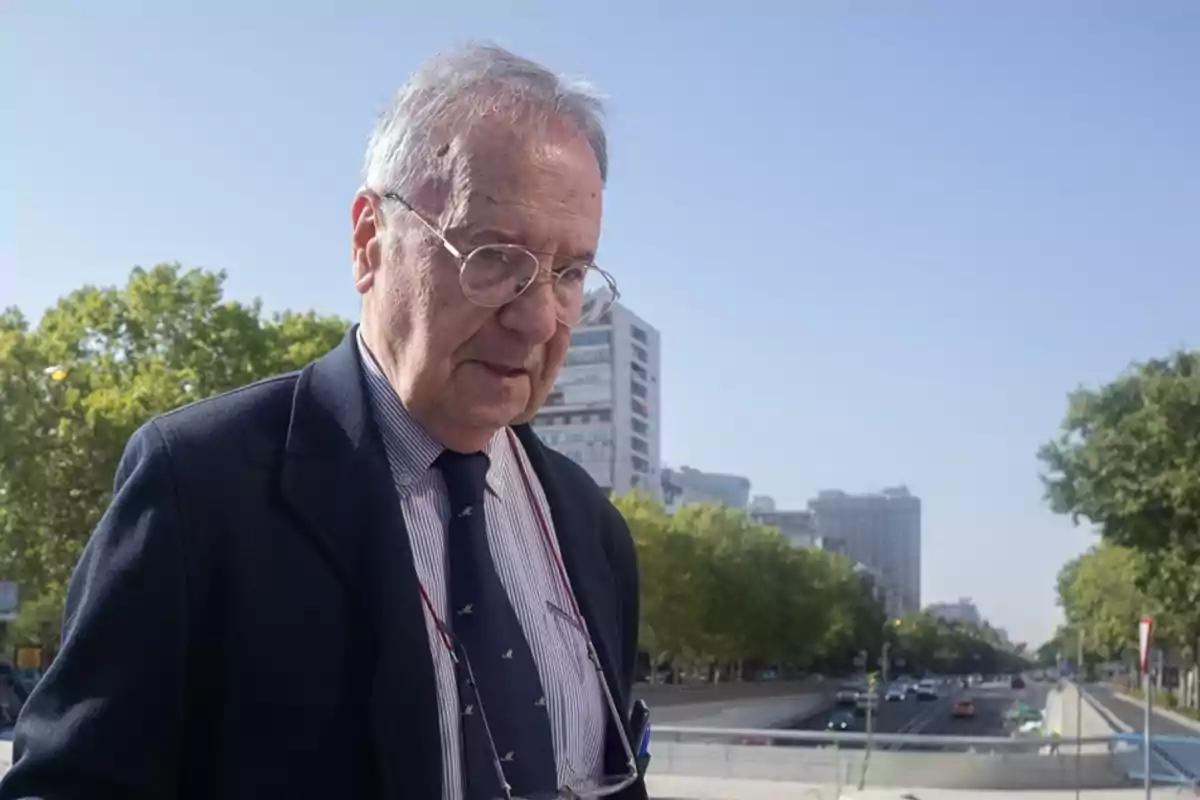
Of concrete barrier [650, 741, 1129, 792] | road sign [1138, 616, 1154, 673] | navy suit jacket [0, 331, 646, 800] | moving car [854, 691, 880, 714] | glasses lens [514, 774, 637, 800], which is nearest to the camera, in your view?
navy suit jacket [0, 331, 646, 800]

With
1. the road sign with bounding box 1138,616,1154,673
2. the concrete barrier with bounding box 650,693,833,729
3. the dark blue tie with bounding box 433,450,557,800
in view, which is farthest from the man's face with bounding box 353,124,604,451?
the concrete barrier with bounding box 650,693,833,729

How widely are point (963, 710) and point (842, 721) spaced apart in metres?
12.6

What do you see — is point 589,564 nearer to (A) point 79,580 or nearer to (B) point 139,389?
(A) point 79,580

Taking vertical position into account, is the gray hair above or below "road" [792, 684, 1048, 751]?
above

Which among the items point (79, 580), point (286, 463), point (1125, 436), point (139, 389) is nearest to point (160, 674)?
point (79, 580)

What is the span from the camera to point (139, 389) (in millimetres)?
25016

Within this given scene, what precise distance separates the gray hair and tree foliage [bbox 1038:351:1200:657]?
21.6 m

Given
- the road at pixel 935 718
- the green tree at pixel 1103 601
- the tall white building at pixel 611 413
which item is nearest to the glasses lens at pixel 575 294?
the green tree at pixel 1103 601

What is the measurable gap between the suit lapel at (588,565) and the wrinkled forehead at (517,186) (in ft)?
1.38

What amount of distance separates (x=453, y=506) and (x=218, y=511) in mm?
312

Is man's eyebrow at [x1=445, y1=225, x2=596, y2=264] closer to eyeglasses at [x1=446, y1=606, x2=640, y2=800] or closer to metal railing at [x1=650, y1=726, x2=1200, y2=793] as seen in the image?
eyeglasses at [x1=446, y1=606, x2=640, y2=800]

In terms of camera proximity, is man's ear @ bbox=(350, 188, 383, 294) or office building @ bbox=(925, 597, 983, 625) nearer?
man's ear @ bbox=(350, 188, 383, 294)

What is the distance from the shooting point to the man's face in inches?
56.5

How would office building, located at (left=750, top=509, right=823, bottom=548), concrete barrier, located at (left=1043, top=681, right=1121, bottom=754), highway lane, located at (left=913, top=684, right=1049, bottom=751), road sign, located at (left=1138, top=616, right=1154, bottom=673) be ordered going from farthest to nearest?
office building, located at (left=750, top=509, right=823, bottom=548) < highway lane, located at (left=913, top=684, right=1049, bottom=751) < concrete barrier, located at (left=1043, top=681, right=1121, bottom=754) < road sign, located at (left=1138, top=616, right=1154, bottom=673)
